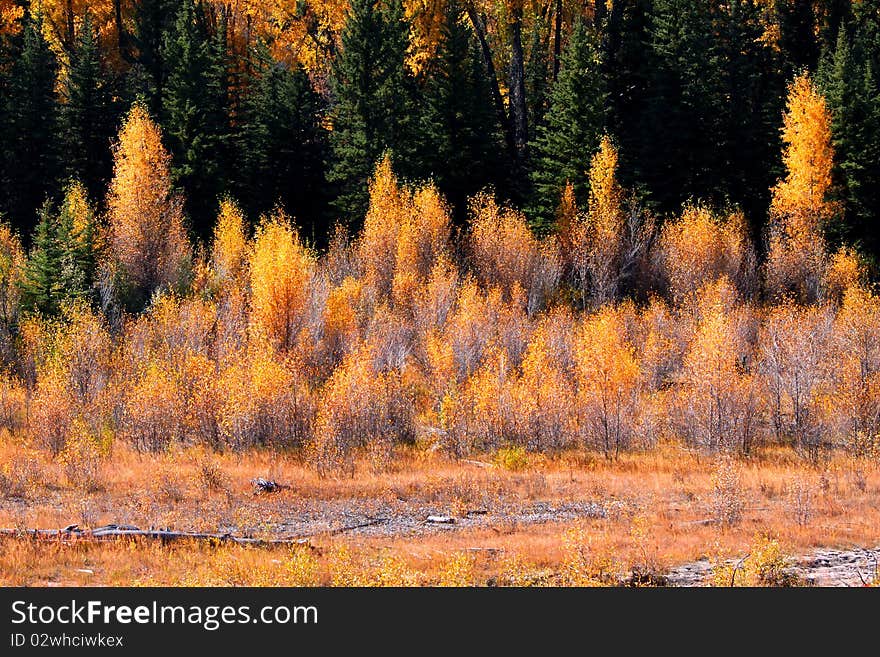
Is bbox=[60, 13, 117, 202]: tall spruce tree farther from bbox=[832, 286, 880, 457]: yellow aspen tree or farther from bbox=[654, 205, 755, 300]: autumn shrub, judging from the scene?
bbox=[832, 286, 880, 457]: yellow aspen tree

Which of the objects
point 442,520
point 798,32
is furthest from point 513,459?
point 798,32

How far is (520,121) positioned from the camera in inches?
1957

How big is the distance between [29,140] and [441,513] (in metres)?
35.8

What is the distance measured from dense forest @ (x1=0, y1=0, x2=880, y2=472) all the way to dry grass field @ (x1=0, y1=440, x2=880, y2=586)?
188 cm

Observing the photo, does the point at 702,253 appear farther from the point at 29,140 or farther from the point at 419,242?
the point at 29,140

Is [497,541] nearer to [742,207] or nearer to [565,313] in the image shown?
[565,313]

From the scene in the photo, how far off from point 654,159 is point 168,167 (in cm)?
2304

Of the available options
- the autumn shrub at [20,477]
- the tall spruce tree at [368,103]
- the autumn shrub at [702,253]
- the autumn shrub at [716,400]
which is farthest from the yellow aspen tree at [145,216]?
the autumn shrub at [716,400]

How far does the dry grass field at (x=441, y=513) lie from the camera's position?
575 inches

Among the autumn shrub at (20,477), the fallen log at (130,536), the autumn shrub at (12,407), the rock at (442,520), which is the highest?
A: the autumn shrub at (12,407)

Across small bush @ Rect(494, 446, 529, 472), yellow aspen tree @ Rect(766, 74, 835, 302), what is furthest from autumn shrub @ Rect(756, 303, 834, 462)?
yellow aspen tree @ Rect(766, 74, 835, 302)

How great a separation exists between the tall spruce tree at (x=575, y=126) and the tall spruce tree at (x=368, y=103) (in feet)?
22.4

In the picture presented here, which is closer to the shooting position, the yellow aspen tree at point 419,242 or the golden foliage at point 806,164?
the yellow aspen tree at point 419,242

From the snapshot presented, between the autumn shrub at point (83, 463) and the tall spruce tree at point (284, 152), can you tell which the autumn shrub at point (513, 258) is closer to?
the tall spruce tree at point (284, 152)
